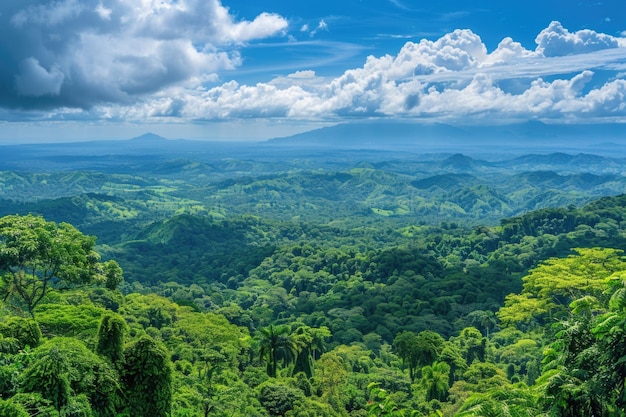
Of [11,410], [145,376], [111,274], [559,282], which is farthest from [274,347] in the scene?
[11,410]

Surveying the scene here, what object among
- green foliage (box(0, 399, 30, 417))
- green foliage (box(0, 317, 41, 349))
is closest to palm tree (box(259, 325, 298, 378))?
green foliage (box(0, 317, 41, 349))

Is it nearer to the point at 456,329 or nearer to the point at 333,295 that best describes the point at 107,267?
the point at 456,329

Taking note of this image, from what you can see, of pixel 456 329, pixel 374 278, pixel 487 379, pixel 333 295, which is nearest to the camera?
pixel 487 379

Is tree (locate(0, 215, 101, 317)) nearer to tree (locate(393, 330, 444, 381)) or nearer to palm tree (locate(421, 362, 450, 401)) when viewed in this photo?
palm tree (locate(421, 362, 450, 401))

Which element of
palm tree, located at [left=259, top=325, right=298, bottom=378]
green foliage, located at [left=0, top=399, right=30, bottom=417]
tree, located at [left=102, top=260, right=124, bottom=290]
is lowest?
palm tree, located at [left=259, top=325, right=298, bottom=378]

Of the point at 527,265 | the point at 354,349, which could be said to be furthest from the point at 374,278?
the point at 354,349

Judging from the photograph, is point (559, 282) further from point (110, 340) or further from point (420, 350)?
point (110, 340)
